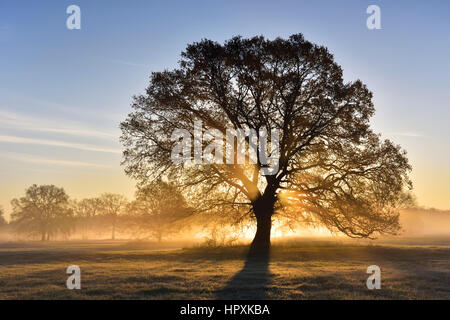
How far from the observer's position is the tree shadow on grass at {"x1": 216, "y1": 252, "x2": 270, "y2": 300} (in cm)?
1156

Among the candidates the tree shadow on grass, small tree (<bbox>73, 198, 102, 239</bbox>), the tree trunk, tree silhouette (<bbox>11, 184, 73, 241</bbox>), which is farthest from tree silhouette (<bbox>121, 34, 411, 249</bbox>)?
small tree (<bbox>73, 198, 102, 239</bbox>)

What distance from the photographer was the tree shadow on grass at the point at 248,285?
37.9ft

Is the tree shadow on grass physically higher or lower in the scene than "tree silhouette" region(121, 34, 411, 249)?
lower

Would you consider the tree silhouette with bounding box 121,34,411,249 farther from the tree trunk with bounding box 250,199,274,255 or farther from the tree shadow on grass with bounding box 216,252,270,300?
the tree shadow on grass with bounding box 216,252,270,300

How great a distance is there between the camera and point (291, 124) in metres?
26.5

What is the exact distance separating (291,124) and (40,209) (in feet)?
235

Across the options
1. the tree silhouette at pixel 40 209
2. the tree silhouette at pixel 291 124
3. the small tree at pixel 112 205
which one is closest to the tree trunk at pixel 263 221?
the tree silhouette at pixel 291 124

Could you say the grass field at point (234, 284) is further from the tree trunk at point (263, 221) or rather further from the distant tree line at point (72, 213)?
the distant tree line at point (72, 213)

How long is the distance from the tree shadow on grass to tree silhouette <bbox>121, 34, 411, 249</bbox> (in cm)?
Result: 915

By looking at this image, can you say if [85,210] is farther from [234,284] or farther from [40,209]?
[234,284]

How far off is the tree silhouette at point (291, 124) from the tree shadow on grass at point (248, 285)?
9146mm

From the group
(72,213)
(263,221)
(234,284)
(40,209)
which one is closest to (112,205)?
(72,213)
